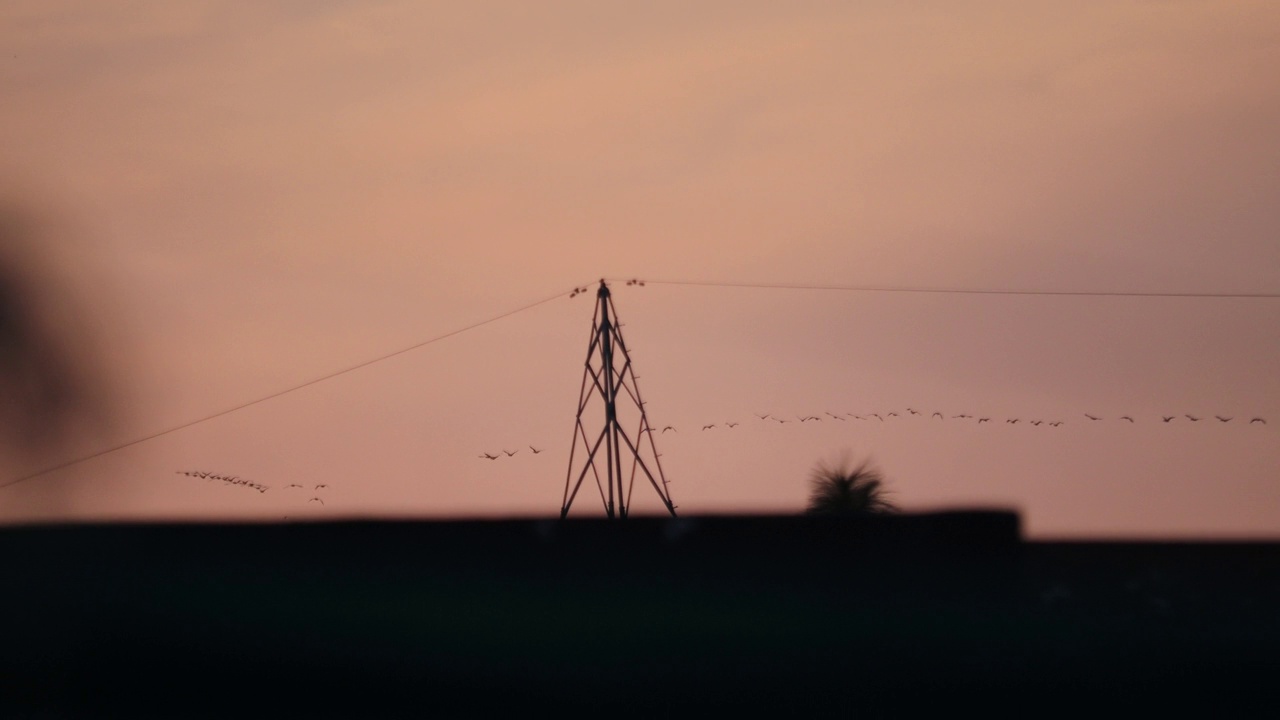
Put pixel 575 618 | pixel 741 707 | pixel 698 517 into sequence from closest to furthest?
pixel 741 707 → pixel 575 618 → pixel 698 517

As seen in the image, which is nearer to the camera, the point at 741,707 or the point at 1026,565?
the point at 741,707

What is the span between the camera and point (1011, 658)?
55.1ft

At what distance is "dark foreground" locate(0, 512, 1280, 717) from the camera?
53.8ft

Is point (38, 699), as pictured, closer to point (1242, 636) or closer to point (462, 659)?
point (462, 659)

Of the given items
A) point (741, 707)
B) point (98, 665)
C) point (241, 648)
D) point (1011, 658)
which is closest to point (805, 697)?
point (741, 707)

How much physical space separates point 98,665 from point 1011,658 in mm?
7772

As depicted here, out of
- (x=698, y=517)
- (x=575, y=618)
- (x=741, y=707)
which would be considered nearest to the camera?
(x=741, y=707)

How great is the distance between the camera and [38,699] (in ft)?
55.2

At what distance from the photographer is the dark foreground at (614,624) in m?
16.4

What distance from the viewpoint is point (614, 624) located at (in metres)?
17.2

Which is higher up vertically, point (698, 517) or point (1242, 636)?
point (698, 517)


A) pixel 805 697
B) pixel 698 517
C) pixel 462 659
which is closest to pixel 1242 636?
pixel 805 697

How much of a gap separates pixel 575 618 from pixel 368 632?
5.87 ft

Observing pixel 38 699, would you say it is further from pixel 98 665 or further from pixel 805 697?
pixel 805 697
